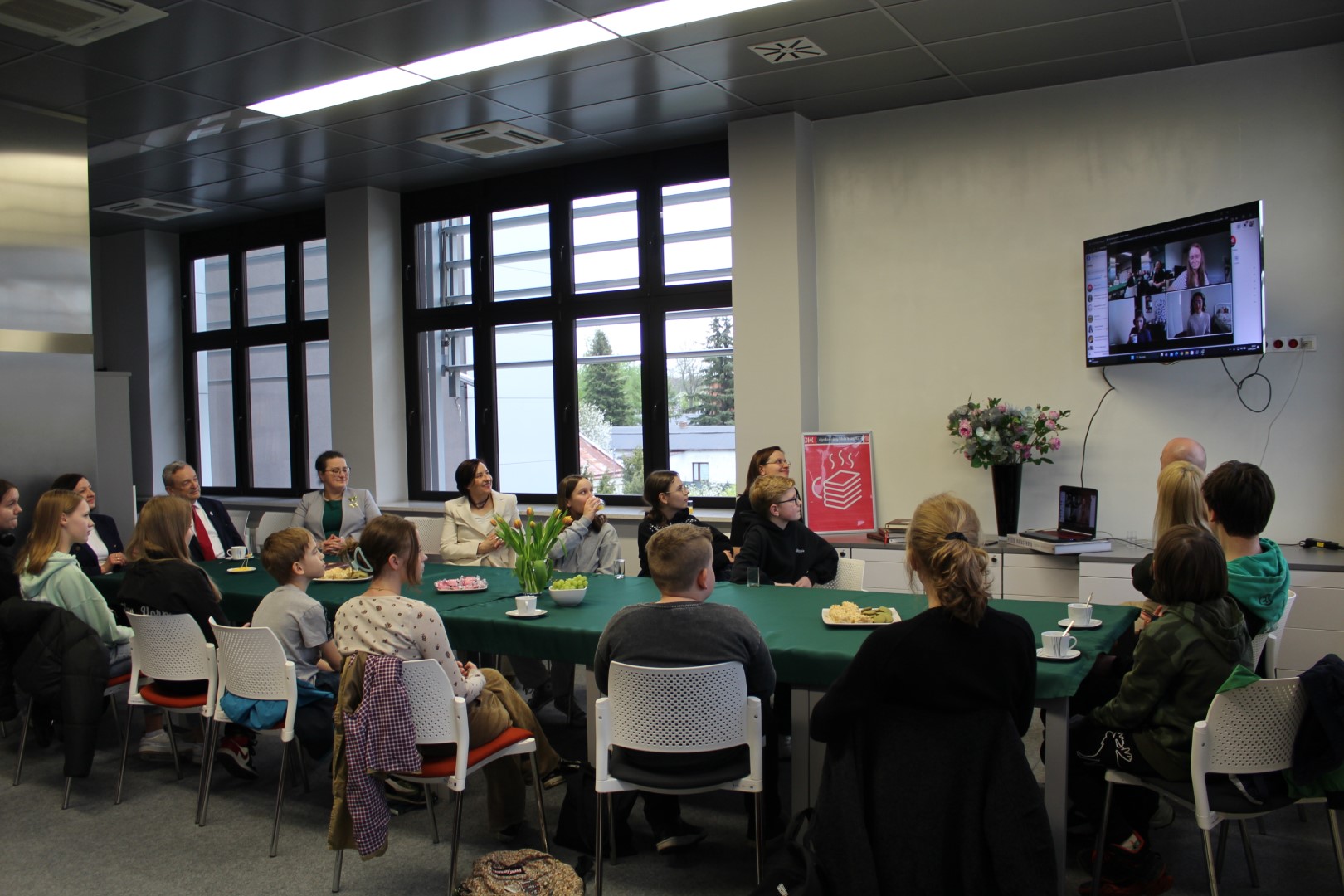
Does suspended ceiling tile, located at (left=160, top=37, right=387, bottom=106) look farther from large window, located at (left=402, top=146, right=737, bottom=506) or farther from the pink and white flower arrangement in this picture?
the pink and white flower arrangement

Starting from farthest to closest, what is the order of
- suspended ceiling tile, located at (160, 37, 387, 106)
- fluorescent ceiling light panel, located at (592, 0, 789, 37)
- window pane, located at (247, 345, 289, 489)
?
window pane, located at (247, 345, 289, 489)
suspended ceiling tile, located at (160, 37, 387, 106)
fluorescent ceiling light panel, located at (592, 0, 789, 37)

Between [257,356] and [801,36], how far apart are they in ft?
20.3

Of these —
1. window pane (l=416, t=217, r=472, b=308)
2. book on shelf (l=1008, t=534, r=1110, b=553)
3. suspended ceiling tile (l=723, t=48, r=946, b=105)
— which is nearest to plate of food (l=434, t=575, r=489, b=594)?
book on shelf (l=1008, t=534, r=1110, b=553)

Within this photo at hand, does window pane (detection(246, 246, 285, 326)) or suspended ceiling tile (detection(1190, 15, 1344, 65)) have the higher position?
suspended ceiling tile (detection(1190, 15, 1344, 65))

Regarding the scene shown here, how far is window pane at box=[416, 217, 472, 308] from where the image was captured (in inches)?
315

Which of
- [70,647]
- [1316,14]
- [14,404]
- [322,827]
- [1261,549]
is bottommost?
[322,827]

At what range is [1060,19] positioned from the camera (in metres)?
4.72

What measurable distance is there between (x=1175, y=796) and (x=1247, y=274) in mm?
2898

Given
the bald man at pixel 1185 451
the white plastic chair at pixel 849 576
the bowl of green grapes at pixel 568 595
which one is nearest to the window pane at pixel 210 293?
the bowl of green grapes at pixel 568 595

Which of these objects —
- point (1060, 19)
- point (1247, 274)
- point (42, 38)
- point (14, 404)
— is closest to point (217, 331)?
point (14, 404)

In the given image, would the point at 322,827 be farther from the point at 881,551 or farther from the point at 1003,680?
the point at 881,551

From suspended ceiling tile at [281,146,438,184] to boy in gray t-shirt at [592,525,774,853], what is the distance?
4.78m

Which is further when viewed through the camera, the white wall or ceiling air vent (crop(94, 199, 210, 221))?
ceiling air vent (crop(94, 199, 210, 221))

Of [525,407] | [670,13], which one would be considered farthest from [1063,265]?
[525,407]
